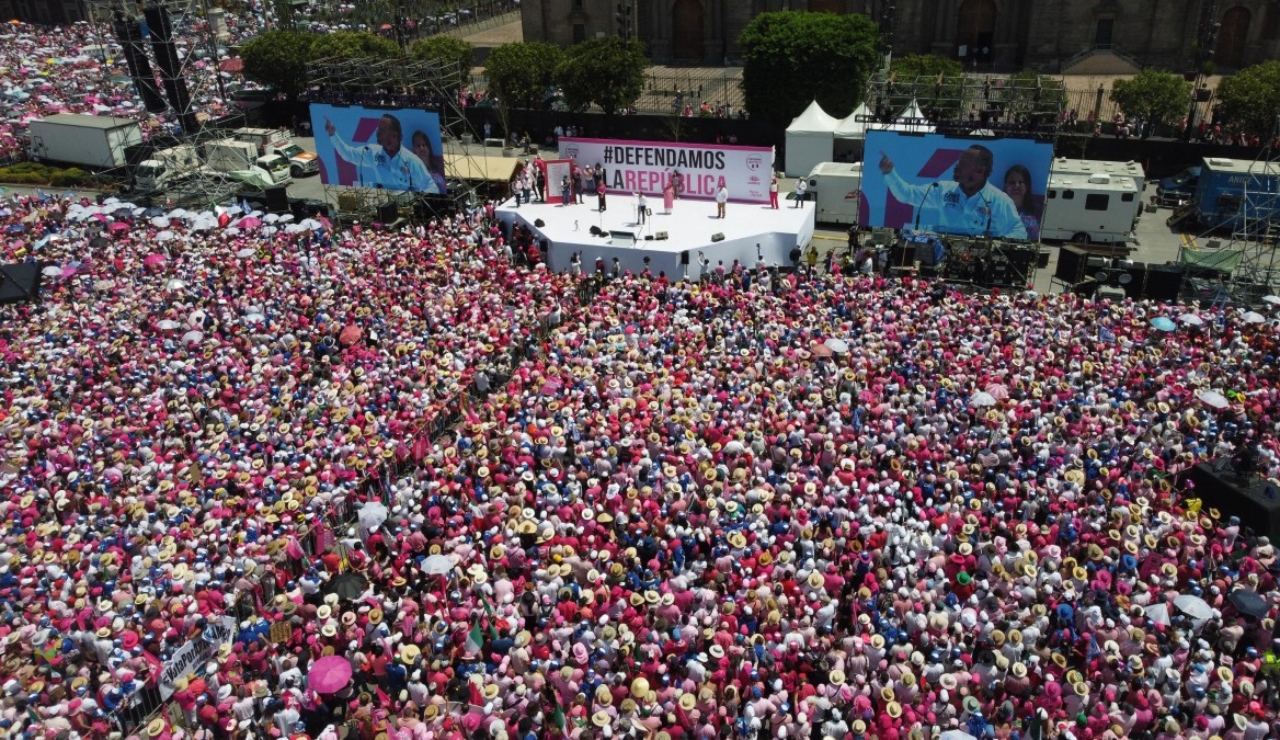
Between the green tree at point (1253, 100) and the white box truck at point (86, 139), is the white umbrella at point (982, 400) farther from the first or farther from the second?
the white box truck at point (86, 139)

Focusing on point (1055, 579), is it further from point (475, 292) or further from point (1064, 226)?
point (1064, 226)

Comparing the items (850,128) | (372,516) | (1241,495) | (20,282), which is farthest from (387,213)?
(1241,495)

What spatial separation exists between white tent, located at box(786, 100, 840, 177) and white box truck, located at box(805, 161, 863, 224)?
418cm

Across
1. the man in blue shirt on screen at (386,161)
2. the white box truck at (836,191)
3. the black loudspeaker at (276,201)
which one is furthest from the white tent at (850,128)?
the black loudspeaker at (276,201)

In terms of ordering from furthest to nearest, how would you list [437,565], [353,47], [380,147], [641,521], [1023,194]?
[353,47] → [380,147] → [1023,194] → [641,521] → [437,565]

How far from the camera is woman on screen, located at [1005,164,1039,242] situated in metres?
24.3

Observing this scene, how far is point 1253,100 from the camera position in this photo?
→ 32469mm

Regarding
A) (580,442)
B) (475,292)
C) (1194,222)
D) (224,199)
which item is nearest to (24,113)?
(224,199)

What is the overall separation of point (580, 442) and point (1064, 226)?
1970 cm

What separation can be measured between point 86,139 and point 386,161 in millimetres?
17435

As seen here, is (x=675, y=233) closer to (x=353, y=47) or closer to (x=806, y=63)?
(x=806, y=63)

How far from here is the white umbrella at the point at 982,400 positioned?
15.8 metres

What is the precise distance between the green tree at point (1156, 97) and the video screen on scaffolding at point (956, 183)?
14681 mm

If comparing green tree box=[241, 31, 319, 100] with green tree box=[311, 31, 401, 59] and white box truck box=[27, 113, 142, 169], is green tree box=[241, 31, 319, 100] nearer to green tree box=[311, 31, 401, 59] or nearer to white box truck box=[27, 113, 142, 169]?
green tree box=[311, 31, 401, 59]
